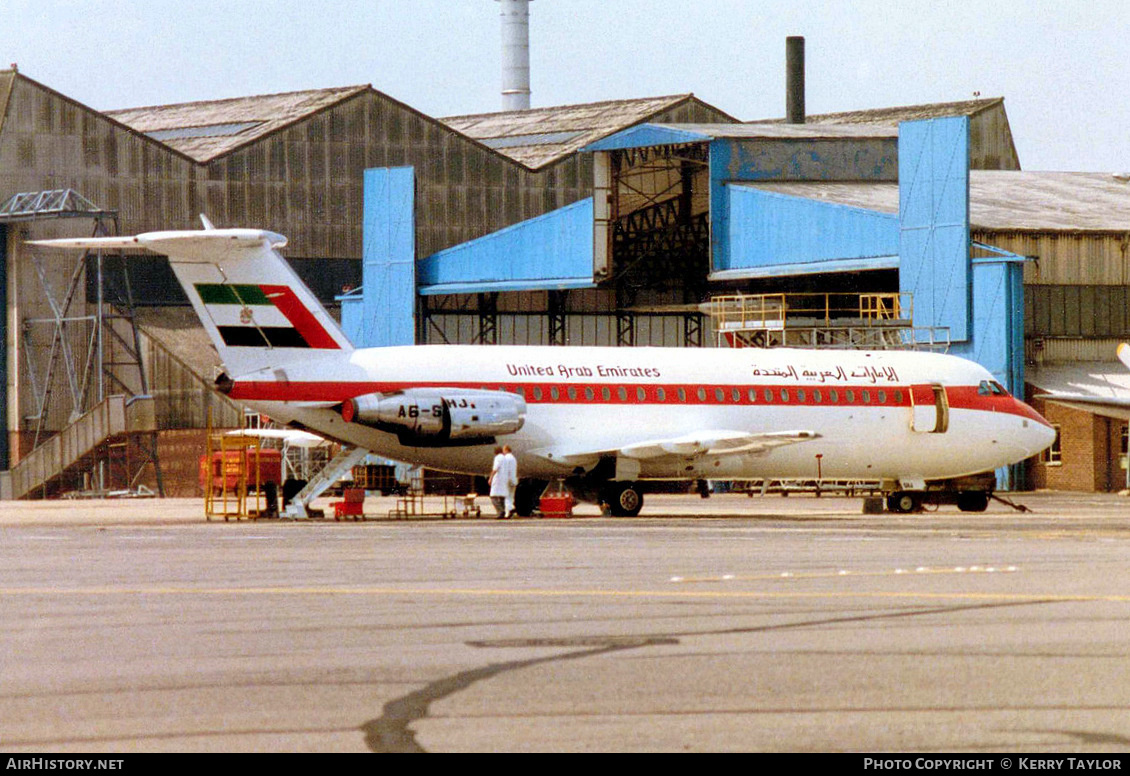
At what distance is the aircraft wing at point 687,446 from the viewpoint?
37.9m

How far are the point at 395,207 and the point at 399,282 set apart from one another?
9.19 ft

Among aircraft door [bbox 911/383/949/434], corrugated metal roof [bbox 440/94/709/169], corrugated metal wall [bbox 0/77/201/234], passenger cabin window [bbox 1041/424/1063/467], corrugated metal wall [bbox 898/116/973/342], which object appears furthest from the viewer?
corrugated metal roof [bbox 440/94/709/169]

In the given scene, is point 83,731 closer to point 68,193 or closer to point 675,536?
point 675,536

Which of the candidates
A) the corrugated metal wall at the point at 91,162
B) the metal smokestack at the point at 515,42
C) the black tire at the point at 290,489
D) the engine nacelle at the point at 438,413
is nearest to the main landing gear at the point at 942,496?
the engine nacelle at the point at 438,413

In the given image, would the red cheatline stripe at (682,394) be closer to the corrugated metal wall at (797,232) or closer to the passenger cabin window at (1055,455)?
the corrugated metal wall at (797,232)

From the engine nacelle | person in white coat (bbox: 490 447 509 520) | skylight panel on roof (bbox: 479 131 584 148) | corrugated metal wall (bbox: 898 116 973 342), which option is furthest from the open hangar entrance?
the engine nacelle

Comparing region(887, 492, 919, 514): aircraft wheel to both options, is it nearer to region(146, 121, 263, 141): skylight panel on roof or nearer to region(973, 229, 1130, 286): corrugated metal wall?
region(973, 229, 1130, 286): corrugated metal wall

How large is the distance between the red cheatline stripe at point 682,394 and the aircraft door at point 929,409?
0.11ft

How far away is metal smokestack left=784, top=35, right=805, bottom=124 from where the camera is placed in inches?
3127

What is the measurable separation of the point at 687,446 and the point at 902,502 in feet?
24.0

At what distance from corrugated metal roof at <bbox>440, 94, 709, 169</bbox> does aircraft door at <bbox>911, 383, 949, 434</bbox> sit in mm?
39317

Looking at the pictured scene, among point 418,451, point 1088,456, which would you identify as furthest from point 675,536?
point 1088,456

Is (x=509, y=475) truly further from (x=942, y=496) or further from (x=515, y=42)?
(x=515, y=42)

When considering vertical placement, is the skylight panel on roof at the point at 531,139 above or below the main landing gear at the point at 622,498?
above
